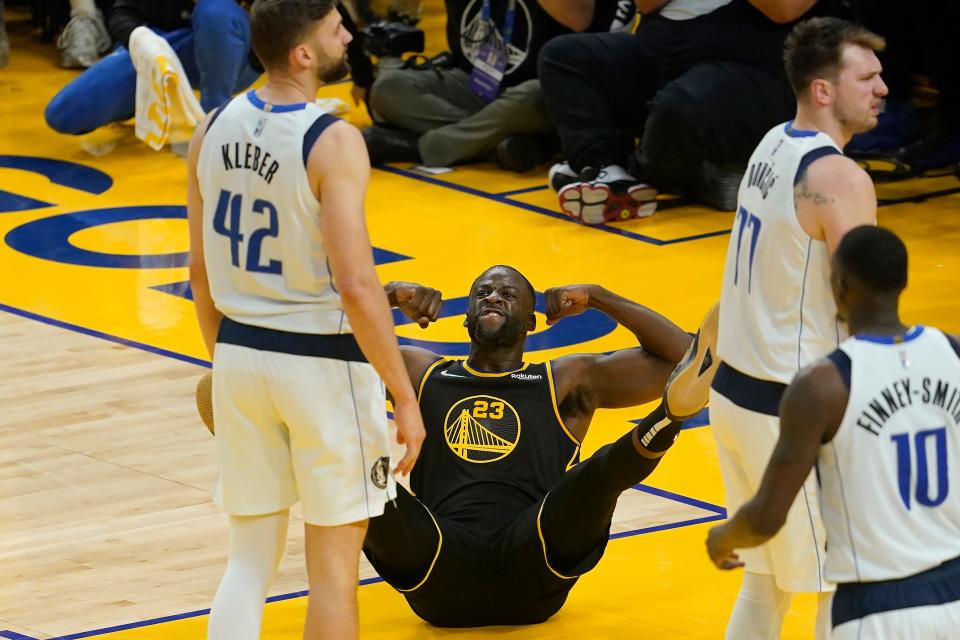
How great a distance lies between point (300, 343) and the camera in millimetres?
4016

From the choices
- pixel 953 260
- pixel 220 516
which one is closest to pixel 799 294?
pixel 220 516

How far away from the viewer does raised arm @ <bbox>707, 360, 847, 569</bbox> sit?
318 cm

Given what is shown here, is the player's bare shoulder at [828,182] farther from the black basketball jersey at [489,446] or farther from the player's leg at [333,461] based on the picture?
the black basketball jersey at [489,446]

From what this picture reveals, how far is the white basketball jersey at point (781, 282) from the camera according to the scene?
3.88 meters

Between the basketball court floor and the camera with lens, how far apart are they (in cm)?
58

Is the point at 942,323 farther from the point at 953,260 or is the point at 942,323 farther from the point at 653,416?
the point at 653,416

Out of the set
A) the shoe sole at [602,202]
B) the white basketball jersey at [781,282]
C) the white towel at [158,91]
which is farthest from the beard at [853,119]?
the white towel at [158,91]

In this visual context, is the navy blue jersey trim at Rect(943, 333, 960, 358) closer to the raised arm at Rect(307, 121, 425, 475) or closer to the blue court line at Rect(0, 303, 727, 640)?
the raised arm at Rect(307, 121, 425, 475)

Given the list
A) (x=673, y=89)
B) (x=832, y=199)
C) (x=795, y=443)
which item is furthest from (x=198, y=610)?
(x=673, y=89)

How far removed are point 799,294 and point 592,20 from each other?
630cm

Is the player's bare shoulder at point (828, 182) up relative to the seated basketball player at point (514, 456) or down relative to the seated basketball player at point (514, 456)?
up

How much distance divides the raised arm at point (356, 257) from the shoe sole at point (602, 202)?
526 centimetres

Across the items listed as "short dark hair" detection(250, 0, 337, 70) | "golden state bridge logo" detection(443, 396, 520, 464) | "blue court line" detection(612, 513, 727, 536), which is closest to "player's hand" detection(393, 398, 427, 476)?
"short dark hair" detection(250, 0, 337, 70)

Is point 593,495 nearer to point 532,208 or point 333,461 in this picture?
point 333,461
